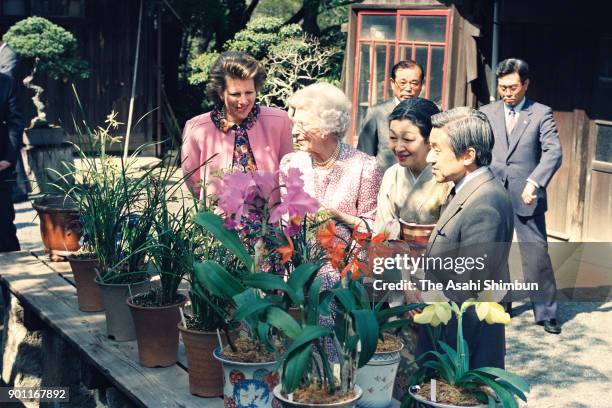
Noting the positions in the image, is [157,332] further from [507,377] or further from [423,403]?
[507,377]

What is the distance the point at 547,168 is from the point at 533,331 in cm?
104

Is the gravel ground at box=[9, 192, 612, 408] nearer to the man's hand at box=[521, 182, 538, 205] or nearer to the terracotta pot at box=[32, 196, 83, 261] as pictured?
the man's hand at box=[521, 182, 538, 205]

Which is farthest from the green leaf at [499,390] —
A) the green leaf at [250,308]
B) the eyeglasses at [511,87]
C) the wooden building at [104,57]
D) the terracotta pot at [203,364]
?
the wooden building at [104,57]

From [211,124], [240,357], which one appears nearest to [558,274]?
[211,124]

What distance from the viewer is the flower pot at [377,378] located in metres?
2.51

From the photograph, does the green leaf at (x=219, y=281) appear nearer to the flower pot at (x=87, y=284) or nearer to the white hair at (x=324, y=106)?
the white hair at (x=324, y=106)

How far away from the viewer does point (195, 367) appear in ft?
9.30

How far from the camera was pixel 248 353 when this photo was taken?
102 inches

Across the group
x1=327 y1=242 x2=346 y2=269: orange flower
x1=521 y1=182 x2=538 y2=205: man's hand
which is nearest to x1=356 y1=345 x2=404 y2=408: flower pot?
x1=327 y1=242 x2=346 y2=269: orange flower

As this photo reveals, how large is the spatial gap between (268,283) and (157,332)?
0.95 m

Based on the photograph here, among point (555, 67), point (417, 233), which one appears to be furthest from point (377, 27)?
point (417, 233)

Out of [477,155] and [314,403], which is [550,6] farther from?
[314,403]

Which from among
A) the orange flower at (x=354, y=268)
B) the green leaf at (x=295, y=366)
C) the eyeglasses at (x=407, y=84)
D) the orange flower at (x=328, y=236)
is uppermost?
the eyeglasses at (x=407, y=84)

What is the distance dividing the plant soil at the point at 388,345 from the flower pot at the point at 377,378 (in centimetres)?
2
